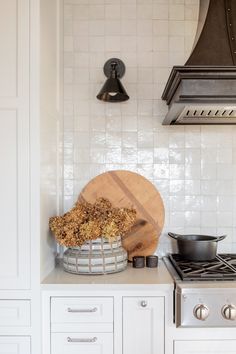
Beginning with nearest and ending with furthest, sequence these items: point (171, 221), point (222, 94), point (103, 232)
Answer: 1. point (222, 94)
2. point (103, 232)
3. point (171, 221)

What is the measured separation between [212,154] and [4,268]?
1329 millimetres

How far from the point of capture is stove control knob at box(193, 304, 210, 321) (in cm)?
148

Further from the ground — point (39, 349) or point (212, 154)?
point (212, 154)

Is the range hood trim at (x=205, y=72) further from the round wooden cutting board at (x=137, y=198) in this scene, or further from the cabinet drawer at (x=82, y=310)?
the cabinet drawer at (x=82, y=310)

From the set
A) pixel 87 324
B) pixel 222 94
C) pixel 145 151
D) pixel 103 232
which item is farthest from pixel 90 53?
pixel 87 324

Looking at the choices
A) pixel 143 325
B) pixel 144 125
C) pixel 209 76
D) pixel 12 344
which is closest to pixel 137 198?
pixel 144 125

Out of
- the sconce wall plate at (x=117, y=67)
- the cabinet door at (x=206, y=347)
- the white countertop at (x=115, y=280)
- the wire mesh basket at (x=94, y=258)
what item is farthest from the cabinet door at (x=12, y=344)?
the sconce wall plate at (x=117, y=67)

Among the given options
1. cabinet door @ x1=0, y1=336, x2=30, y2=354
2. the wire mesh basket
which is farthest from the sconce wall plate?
cabinet door @ x1=0, y1=336, x2=30, y2=354

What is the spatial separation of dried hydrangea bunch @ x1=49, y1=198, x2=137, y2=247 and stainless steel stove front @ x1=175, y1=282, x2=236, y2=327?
0.42m

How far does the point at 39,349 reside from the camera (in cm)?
158

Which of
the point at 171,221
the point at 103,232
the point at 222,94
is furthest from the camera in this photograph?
the point at 171,221

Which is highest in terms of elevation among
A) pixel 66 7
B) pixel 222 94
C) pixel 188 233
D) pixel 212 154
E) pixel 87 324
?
pixel 66 7

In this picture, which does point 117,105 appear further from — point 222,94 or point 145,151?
point 222,94

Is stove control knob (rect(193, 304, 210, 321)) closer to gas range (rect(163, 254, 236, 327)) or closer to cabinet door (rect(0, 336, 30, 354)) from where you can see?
gas range (rect(163, 254, 236, 327))
